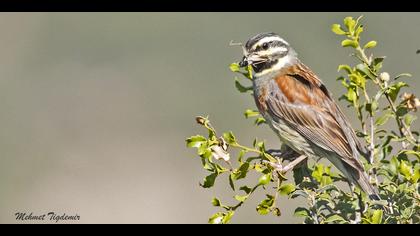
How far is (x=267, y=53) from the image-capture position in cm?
658

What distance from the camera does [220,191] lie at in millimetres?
12875

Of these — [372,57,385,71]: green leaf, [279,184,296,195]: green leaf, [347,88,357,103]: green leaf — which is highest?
[372,57,385,71]: green leaf

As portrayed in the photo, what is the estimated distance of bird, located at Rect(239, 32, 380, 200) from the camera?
6324 millimetres

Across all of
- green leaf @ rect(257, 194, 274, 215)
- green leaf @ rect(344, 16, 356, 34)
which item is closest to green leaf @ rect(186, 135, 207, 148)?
green leaf @ rect(257, 194, 274, 215)

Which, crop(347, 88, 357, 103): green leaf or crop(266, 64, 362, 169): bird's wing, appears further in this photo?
crop(266, 64, 362, 169): bird's wing

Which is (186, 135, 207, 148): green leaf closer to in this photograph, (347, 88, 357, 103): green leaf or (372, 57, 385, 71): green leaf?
(347, 88, 357, 103): green leaf

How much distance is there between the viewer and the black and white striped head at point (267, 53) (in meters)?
6.35

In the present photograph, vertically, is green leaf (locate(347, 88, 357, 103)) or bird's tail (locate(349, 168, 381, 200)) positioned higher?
green leaf (locate(347, 88, 357, 103))

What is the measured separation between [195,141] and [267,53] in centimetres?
249

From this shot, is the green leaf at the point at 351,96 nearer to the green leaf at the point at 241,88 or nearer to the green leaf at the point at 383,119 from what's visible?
the green leaf at the point at 383,119

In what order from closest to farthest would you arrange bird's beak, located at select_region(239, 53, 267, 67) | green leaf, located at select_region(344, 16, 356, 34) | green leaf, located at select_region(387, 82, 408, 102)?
green leaf, located at select_region(387, 82, 408, 102), green leaf, located at select_region(344, 16, 356, 34), bird's beak, located at select_region(239, 53, 267, 67)

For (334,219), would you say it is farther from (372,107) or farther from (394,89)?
(394,89)
